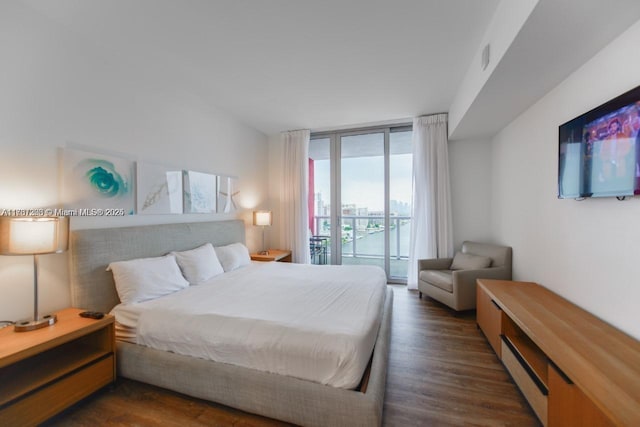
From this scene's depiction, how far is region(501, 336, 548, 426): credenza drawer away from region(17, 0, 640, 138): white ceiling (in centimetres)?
202

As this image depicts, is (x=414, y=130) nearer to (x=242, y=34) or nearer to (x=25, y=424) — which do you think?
(x=242, y=34)

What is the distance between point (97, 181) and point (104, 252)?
1.97 feet

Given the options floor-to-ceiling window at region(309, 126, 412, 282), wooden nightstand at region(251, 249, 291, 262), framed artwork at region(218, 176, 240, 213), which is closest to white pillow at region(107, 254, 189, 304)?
framed artwork at region(218, 176, 240, 213)

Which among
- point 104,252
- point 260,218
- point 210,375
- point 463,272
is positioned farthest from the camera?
point 260,218

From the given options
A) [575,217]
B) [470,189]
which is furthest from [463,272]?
[470,189]

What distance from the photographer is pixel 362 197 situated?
4602mm

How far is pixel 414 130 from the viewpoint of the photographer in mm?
3979

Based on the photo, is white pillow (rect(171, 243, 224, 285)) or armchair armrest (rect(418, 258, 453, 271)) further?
armchair armrest (rect(418, 258, 453, 271))

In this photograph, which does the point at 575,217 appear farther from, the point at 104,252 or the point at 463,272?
the point at 104,252

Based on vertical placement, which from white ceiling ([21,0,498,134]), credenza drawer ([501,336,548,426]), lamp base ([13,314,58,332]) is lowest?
credenza drawer ([501,336,548,426])

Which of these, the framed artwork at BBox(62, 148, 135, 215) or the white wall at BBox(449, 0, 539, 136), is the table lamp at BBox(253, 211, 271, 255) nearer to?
the framed artwork at BBox(62, 148, 135, 215)

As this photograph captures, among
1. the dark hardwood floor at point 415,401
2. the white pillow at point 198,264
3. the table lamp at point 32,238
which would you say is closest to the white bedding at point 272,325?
the white pillow at point 198,264

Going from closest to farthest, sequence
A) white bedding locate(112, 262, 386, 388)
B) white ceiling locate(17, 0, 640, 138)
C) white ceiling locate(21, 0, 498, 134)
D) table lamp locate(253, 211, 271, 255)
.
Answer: white bedding locate(112, 262, 386, 388) → white ceiling locate(17, 0, 640, 138) → white ceiling locate(21, 0, 498, 134) → table lamp locate(253, 211, 271, 255)

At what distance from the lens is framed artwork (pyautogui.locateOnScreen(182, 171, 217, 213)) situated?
3022 mm
